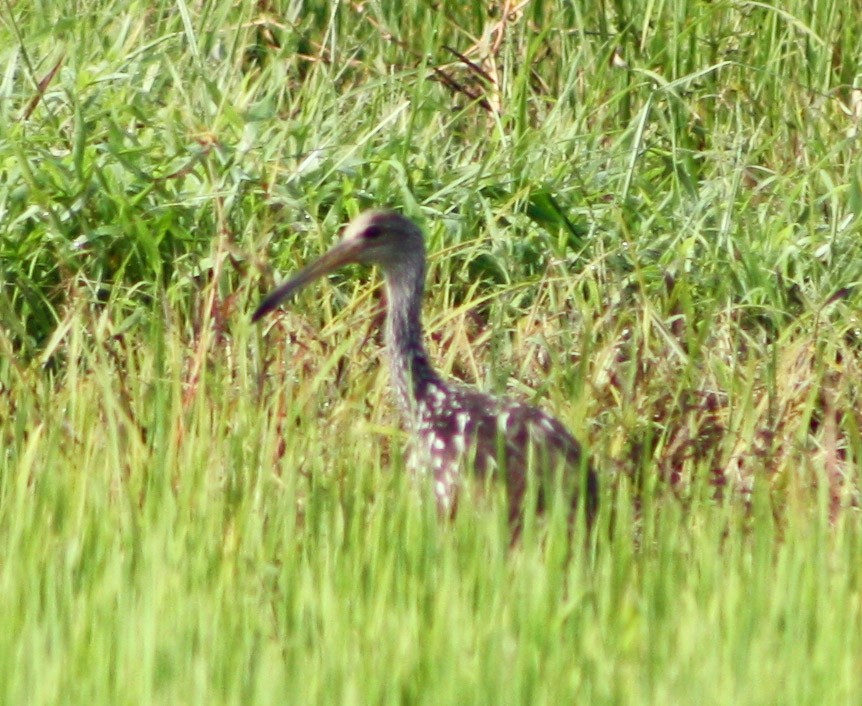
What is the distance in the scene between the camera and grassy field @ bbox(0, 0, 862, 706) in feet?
11.4

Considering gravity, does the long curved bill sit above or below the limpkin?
above

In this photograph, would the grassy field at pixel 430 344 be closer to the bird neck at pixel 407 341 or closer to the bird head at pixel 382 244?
the bird neck at pixel 407 341

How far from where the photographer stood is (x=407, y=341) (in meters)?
5.46

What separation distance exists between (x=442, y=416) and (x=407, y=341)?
0.47m

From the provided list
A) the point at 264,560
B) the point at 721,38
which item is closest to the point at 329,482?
the point at 264,560

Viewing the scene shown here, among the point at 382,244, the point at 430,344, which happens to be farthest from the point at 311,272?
the point at 430,344

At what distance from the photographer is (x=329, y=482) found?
4355mm

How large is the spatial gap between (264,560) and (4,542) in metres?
0.55

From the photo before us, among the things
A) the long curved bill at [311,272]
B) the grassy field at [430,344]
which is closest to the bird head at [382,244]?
the long curved bill at [311,272]

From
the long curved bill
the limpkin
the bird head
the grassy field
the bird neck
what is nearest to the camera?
the grassy field

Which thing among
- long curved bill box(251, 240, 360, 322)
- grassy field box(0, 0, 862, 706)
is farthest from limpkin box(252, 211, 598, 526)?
grassy field box(0, 0, 862, 706)

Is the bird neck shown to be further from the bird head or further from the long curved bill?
the long curved bill

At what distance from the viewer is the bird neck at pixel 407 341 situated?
208 inches

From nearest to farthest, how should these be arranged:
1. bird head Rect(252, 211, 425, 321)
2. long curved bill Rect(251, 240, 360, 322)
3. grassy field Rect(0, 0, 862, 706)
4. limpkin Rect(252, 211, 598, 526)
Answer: grassy field Rect(0, 0, 862, 706) → limpkin Rect(252, 211, 598, 526) → long curved bill Rect(251, 240, 360, 322) → bird head Rect(252, 211, 425, 321)
